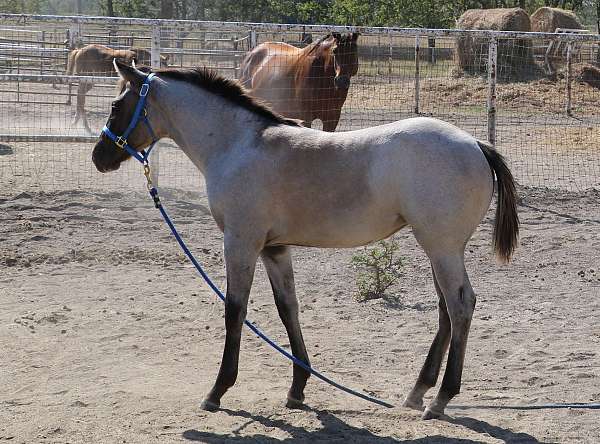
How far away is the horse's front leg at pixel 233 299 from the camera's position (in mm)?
4578

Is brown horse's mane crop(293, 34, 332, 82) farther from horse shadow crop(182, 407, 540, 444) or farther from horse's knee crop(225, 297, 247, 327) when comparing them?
horse shadow crop(182, 407, 540, 444)

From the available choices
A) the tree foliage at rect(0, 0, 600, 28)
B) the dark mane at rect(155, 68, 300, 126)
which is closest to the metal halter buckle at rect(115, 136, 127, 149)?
the dark mane at rect(155, 68, 300, 126)

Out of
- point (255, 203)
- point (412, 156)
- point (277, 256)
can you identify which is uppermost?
point (412, 156)

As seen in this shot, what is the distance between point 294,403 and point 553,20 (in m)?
23.0

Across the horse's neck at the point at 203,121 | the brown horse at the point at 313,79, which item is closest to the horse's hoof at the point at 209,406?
the horse's neck at the point at 203,121

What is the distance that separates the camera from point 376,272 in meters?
6.71

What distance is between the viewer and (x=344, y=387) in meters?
4.81

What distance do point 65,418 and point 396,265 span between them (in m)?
3.53

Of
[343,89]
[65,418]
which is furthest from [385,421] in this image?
[343,89]

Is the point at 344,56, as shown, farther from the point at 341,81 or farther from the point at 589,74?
the point at 589,74

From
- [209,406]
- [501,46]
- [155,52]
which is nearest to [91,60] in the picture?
[155,52]

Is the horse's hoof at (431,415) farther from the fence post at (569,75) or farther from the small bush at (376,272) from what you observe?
the fence post at (569,75)

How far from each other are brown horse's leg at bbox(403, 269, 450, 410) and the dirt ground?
14cm

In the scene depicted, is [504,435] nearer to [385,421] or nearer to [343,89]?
[385,421]
